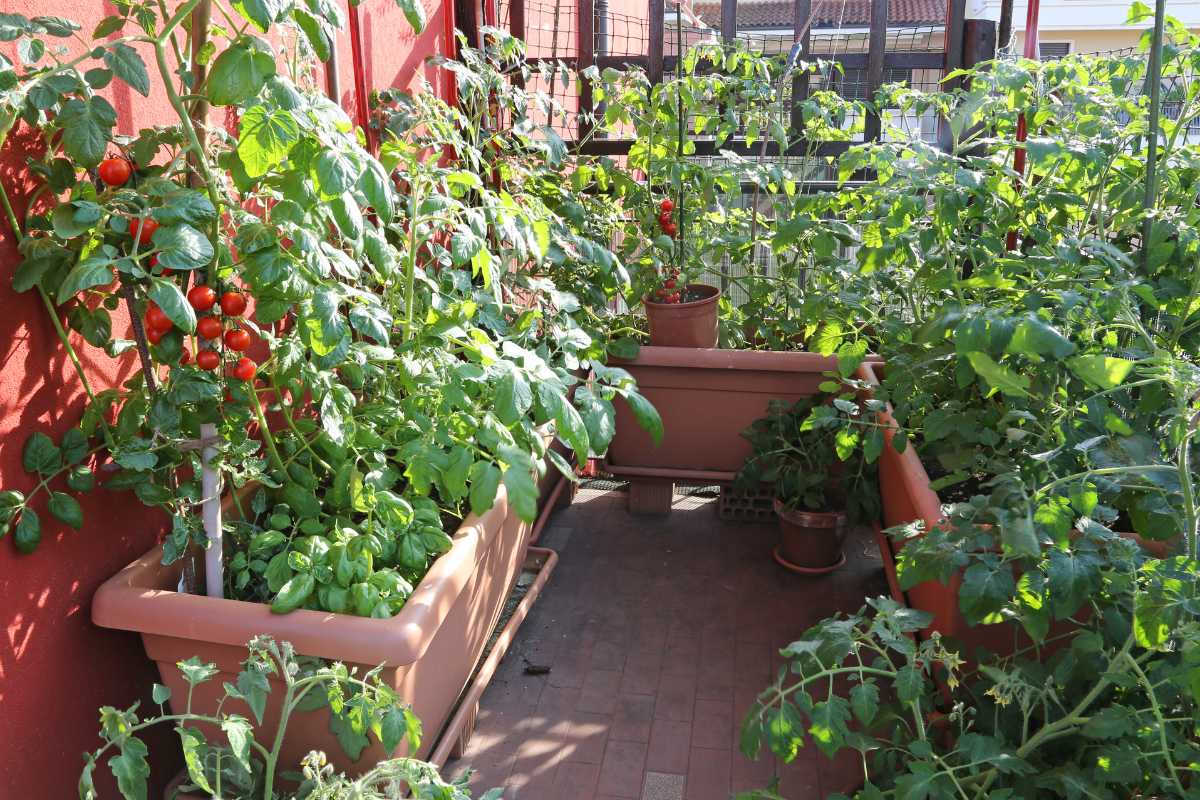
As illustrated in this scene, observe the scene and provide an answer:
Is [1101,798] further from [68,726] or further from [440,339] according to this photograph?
[68,726]

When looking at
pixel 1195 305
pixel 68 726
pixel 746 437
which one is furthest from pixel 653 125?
pixel 68 726

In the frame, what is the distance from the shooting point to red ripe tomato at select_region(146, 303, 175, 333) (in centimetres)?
150

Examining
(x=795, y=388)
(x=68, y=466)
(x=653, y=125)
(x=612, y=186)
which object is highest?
(x=653, y=125)

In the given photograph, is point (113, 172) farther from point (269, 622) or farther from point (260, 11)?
point (269, 622)

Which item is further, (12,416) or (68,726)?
(68,726)

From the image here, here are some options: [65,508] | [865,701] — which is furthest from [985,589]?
[65,508]

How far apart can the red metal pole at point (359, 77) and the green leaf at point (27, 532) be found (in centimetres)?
139

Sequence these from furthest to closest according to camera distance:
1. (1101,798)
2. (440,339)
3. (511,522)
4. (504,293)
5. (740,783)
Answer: (504,293)
(511,522)
(740,783)
(440,339)
(1101,798)

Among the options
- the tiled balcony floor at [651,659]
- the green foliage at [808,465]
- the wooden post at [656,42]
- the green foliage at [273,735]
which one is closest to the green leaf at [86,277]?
the green foliage at [273,735]

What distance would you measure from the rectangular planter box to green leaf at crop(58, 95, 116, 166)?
6.29 ft

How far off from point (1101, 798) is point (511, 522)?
139 cm

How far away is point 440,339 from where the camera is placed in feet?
6.02

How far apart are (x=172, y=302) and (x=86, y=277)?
119mm

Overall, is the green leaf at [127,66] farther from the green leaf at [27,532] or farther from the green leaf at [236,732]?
the green leaf at [236,732]
